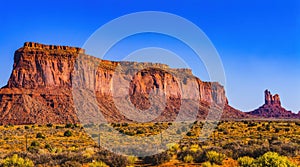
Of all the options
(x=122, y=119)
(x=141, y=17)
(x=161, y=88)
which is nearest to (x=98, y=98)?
(x=122, y=119)

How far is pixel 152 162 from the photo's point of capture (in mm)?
18438

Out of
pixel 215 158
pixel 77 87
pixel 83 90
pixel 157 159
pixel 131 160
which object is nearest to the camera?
pixel 215 158

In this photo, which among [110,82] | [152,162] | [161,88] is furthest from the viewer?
[161,88]

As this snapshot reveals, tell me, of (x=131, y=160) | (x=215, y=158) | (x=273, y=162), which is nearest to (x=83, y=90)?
(x=131, y=160)

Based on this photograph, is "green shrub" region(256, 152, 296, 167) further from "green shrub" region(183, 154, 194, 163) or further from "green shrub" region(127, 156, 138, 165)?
"green shrub" region(127, 156, 138, 165)

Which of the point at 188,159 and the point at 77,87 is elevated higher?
the point at 77,87

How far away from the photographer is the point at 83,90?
11681 cm

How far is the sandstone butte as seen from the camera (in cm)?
9544

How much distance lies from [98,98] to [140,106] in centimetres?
1611

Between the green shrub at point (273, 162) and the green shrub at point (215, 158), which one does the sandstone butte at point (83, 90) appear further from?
the green shrub at point (273, 162)

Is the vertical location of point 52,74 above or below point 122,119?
above

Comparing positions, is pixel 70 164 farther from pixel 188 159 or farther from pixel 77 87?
pixel 77 87

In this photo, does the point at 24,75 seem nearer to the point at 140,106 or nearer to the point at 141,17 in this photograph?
the point at 140,106

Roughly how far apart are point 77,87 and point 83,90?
2329mm
